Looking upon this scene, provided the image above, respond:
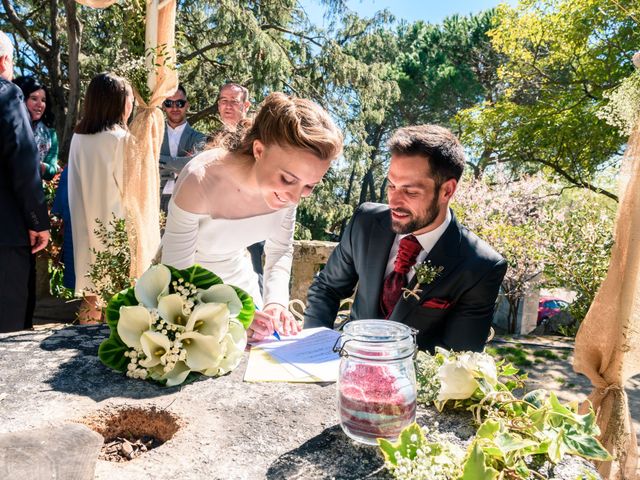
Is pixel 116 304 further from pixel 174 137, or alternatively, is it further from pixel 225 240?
pixel 174 137

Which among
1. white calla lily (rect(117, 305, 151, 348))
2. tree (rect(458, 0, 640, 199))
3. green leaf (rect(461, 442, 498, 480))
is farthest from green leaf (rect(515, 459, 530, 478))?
tree (rect(458, 0, 640, 199))

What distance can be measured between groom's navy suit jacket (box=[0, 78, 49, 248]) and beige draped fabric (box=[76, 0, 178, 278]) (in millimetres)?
557

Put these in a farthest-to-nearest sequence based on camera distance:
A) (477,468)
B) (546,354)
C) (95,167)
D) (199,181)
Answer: (546,354)
(95,167)
(199,181)
(477,468)

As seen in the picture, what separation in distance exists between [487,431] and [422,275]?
1231 mm

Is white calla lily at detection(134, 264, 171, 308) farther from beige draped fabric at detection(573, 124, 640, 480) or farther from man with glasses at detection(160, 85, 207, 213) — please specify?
man with glasses at detection(160, 85, 207, 213)

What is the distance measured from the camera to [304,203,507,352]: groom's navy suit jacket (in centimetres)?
226

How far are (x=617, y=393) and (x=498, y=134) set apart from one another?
39.2 ft

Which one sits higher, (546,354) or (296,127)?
(296,127)

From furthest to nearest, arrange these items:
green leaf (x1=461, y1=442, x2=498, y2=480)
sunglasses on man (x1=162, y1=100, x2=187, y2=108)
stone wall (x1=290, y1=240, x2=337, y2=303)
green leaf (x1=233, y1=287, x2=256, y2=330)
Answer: stone wall (x1=290, y1=240, x2=337, y2=303) → sunglasses on man (x1=162, y1=100, x2=187, y2=108) → green leaf (x1=233, y1=287, x2=256, y2=330) → green leaf (x1=461, y1=442, x2=498, y2=480)

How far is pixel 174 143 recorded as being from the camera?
4883 mm

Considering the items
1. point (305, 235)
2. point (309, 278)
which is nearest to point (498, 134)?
point (305, 235)

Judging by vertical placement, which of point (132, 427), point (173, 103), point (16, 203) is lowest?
point (132, 427)

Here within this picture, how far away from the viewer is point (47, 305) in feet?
16.5

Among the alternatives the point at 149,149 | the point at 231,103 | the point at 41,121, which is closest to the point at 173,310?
the point at 149,149
